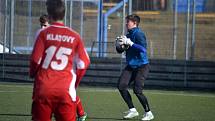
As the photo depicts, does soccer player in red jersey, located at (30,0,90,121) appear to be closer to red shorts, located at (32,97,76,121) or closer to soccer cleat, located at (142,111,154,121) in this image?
red shorts, located at (32,97,76,121)

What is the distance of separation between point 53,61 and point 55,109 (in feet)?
1.62

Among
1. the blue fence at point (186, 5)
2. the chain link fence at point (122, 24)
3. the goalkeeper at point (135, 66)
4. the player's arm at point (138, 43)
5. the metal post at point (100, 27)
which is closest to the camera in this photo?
the player's arm at point (138, 43)

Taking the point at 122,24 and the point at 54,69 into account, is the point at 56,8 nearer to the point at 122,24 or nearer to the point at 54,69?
the point at 54,69

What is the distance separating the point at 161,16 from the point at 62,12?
1664 cm

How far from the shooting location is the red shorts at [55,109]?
21.6 feet

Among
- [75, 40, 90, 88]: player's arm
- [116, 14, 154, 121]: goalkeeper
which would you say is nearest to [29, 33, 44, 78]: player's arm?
[75, 40, 90, 88]: player's arm

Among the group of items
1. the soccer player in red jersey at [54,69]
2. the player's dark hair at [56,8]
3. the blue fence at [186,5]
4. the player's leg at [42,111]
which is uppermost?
the blue fence at [186,5]

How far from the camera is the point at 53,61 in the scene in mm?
6621

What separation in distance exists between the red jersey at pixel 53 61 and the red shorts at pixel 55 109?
77mm

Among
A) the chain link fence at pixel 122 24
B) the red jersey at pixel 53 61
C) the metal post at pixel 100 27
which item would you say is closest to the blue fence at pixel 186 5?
the chain link fence at pixel 122 24

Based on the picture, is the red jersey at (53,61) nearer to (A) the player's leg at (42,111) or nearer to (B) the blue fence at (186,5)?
(A) the player's leg at (42,111)

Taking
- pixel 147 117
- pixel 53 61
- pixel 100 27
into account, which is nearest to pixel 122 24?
pixel 100 27

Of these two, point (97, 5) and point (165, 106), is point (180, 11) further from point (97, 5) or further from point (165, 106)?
point (165, 106)

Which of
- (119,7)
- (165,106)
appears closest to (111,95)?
(165,106)
